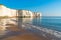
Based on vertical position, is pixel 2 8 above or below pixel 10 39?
above

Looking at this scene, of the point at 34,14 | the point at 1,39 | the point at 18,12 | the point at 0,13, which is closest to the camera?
the point at 1,39

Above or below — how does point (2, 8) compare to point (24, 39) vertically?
above

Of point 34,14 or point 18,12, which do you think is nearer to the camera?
point 18,12

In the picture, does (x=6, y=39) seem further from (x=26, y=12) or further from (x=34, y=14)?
(x=34, y=14)

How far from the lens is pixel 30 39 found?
12.2 meters

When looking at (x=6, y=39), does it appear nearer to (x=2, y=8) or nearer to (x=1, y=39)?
(x=1, y=39)

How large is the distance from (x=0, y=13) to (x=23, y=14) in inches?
1722

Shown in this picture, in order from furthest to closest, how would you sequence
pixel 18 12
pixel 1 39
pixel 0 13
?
pixel 18 12 < pixel 0 13 < pixel 1 39

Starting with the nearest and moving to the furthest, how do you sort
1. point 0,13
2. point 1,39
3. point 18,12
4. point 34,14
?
point 1,39 < point 0,13 < point 18,12 < point 34,14

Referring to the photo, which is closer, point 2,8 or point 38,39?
point 38,39

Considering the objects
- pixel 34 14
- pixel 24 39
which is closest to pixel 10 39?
pixel 24 39

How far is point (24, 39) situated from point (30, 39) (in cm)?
63

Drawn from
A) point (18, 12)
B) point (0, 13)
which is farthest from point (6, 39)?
point (18, 12)

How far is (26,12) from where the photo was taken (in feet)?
412
